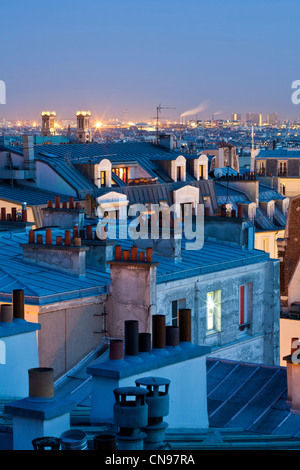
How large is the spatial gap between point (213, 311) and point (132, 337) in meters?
10.5

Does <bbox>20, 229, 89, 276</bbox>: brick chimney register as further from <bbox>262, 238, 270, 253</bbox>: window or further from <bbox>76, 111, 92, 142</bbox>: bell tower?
<bbox>76, 111, 92, 142</bbox>: bell tower

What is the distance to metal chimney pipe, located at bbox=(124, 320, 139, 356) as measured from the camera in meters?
14.3

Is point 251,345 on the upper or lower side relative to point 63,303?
lower

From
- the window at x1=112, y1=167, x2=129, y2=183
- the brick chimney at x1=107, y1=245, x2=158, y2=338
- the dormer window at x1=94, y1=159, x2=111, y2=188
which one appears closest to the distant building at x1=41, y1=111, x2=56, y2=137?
the window at x1=112, y1=167, x2=129, y2=183

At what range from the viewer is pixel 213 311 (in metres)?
24.8

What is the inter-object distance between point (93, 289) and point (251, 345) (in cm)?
565

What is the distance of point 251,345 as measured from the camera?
26.4 metres

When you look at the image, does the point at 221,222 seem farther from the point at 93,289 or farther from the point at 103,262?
the point at 93,289

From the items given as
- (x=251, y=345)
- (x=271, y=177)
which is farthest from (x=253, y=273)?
(x=271, y=177)

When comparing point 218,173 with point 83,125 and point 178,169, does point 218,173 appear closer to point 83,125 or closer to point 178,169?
point 178,169

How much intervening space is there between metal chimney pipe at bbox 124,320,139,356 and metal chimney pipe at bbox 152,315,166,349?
1.96 ft

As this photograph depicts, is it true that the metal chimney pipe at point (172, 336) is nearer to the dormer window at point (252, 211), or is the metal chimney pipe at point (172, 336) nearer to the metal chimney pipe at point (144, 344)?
the metal chimney pipe at point (144, 344)

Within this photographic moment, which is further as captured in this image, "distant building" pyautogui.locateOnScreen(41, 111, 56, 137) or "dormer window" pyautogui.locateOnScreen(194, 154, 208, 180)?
"distant building" pyautogui.locateOnScreen(41, 111, 56, 137)

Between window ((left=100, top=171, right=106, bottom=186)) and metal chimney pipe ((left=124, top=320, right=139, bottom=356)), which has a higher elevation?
window ((left=100, top=171, right=106, bottom=186))
